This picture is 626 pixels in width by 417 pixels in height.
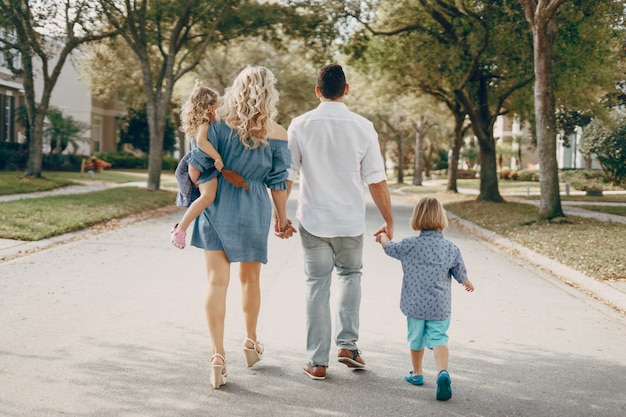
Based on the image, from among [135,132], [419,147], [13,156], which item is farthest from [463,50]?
[135,132]

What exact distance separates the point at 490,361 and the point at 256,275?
1807 mm

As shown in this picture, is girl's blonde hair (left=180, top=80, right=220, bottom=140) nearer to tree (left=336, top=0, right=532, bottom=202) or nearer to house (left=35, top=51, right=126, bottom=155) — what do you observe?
tree (left=336, top=0, right=532, bottom=202)

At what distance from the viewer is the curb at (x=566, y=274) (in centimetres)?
797

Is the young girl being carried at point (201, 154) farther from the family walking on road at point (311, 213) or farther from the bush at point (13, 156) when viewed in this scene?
the bush at point (13, 156)

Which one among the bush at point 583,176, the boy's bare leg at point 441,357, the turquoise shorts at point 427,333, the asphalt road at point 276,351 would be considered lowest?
the asphalt road at point 276,351

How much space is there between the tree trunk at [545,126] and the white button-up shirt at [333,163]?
11669 millimetres

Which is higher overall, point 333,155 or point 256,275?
point 333,155

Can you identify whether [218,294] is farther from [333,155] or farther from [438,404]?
[438,404]

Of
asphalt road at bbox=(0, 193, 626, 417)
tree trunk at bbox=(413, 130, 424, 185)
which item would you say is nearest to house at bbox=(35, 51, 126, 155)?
tree trunk at bbox=(413, 130, 424, 185)

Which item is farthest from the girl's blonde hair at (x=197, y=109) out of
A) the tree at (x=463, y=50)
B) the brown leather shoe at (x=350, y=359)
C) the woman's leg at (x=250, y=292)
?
the tree at (x=463, y=50)

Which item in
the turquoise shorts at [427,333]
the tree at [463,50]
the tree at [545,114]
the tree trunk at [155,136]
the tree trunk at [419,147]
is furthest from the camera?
the tree trunk at [419,147]

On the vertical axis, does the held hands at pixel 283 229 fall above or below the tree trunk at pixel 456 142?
below

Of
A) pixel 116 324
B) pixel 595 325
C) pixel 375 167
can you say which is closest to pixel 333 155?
pixel 375 167

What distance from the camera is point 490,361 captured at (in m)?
5.45
